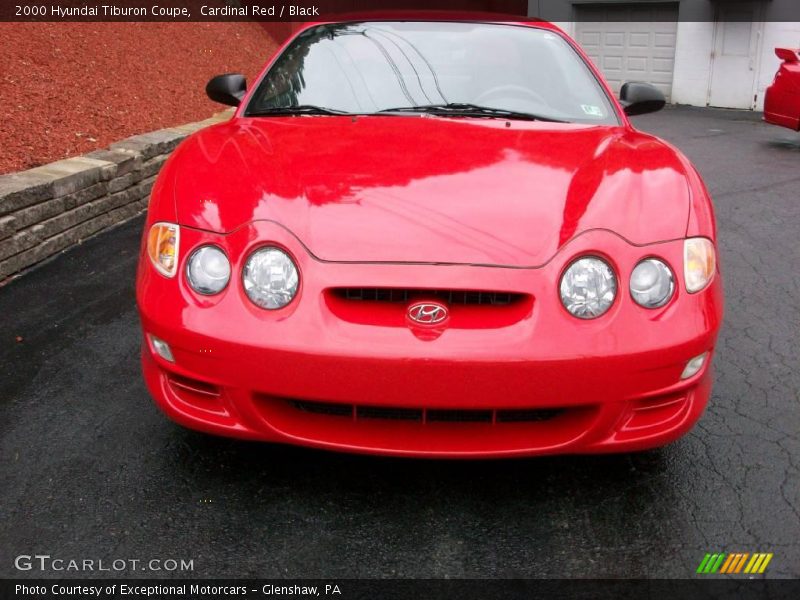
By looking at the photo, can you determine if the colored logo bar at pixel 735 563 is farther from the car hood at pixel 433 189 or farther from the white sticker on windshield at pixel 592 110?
the white sticker on windshield at pixel 592 110

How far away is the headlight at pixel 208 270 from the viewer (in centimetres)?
233

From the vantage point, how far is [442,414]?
231cm

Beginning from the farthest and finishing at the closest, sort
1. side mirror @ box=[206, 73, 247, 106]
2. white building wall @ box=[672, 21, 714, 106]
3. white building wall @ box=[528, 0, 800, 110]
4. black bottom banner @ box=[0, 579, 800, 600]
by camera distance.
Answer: white building wall @ box=[672, 21, 714, 106]
white building wall @ box=[528, 0, 800, 110]
side mirror @ box=[206, 73, 247, 106]
black bottom banner @ box=[0, 579, 800, 600]

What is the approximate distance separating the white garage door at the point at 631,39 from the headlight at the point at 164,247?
17.3 meters

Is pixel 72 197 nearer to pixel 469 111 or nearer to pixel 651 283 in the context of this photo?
pixel 469 111

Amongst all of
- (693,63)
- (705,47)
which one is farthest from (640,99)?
(693,63)

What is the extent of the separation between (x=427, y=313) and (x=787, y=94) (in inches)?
396

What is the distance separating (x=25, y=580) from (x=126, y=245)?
348 cm

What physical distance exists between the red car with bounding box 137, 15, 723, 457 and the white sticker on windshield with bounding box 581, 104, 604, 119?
648 mm

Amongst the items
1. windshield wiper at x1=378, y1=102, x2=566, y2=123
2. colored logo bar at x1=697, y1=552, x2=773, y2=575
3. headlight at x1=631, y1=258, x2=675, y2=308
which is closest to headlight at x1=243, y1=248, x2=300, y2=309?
headlight at x1=631, y1=258, x2=675, y2=308

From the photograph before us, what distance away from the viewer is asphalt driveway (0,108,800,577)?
229cm

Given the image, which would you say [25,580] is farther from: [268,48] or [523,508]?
[268,48]

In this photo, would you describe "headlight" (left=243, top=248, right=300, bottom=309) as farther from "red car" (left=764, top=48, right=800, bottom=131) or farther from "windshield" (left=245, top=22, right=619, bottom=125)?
"red car" (left=764, top=48, right=800, bottom=131)

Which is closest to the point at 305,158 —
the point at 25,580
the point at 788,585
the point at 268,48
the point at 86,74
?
the point at 25,580
